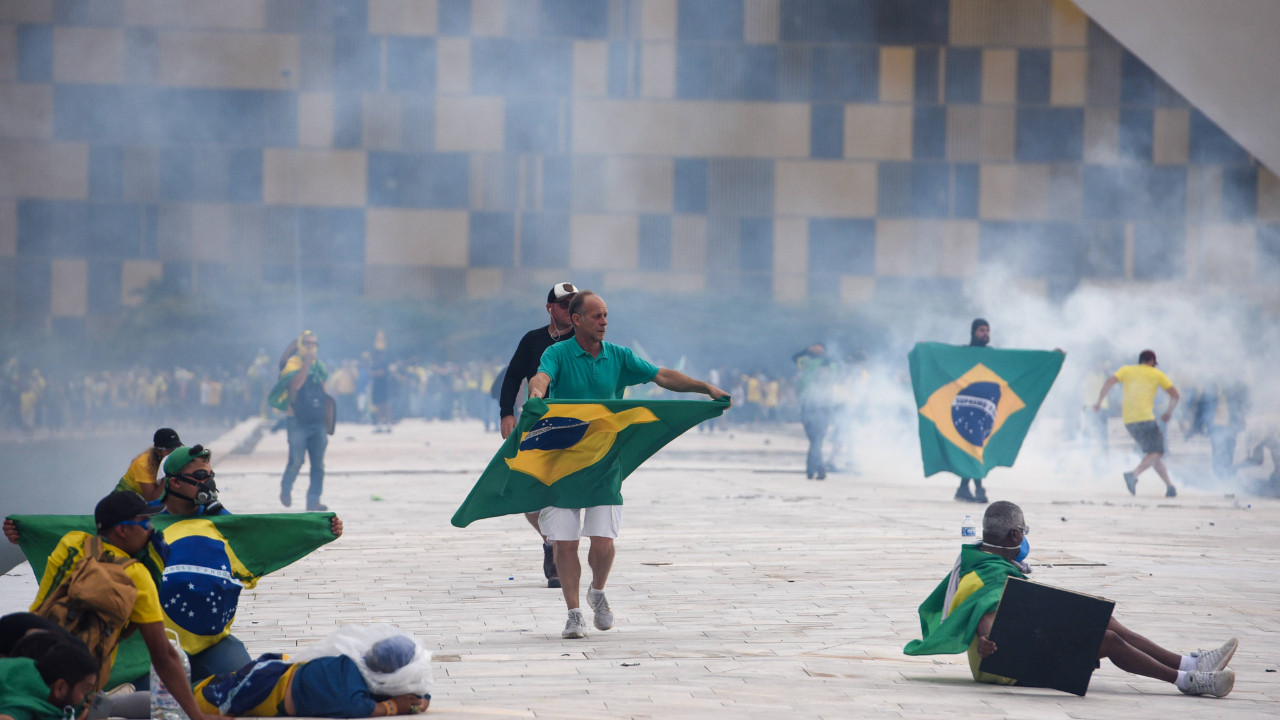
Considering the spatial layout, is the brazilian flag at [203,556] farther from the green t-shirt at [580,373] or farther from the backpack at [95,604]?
the green t-shirt at [580,373]

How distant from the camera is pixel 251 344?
42812 mm

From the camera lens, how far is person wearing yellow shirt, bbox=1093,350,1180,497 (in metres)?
14.3

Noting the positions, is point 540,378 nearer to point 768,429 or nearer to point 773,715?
point 773,715

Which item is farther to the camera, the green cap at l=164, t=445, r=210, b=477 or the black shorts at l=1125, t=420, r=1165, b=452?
the black shorts at l=1125, t=420, r=1165, b=452

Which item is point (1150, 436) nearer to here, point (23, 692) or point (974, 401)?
point (974, 401)

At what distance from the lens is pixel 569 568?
253 inches

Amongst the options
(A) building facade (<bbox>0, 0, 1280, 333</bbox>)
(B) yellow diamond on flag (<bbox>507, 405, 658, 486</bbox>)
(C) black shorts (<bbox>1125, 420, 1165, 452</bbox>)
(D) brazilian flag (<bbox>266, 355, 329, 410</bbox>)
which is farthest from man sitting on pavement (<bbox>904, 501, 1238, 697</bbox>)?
(A) building facade (<bbox>0, 0, 1280, 333</bbox>)

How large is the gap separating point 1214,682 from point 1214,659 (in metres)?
0.09

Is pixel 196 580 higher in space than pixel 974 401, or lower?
lower

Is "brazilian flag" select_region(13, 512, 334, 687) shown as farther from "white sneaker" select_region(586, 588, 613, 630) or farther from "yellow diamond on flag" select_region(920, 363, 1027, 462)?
"yellow diamond on flag" select_region(920, 363, 1027, 462)

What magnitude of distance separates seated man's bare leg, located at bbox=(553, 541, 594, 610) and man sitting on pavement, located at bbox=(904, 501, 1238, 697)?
176cm

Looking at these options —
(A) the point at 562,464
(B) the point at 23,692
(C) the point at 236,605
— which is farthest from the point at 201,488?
(A) the point at 562,464

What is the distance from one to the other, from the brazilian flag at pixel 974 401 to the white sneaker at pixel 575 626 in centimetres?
751

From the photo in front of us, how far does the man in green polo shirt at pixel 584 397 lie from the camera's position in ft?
20.9
